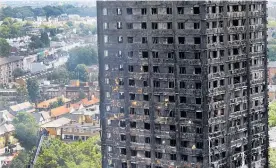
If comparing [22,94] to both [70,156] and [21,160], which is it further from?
[70,156]

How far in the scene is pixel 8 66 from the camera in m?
70.6

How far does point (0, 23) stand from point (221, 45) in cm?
6400

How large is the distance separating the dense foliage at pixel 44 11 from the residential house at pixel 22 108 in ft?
95.9

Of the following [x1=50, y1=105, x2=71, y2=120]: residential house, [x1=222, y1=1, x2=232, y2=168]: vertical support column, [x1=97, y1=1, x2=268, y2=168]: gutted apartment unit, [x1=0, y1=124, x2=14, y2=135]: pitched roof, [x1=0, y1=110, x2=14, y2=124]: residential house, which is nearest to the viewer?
[x1=97, y1=1, x2=268, y2=168]: gutted apartment unit

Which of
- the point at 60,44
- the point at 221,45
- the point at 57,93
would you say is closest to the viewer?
the point at 221,45

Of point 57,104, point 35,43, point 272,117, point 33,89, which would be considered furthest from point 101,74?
point 35,43

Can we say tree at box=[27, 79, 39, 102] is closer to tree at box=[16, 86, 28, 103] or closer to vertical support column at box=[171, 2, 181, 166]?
tree at box=[16, 86, 28, 103]

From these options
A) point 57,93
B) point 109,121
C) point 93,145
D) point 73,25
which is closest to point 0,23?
point 73,25

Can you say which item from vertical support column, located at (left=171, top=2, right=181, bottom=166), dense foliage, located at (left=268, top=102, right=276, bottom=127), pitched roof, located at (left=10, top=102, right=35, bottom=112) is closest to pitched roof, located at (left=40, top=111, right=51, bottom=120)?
pitched roof, located at (left=10, top=102, right=35, bottom=112)

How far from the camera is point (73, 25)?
297 ft

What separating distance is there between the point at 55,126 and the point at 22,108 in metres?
7.55

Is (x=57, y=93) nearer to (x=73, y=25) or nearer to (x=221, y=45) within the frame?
(x=73, y=25)

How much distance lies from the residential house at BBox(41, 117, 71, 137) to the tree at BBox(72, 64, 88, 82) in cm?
1612

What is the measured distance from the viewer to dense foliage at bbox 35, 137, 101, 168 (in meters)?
36.2
